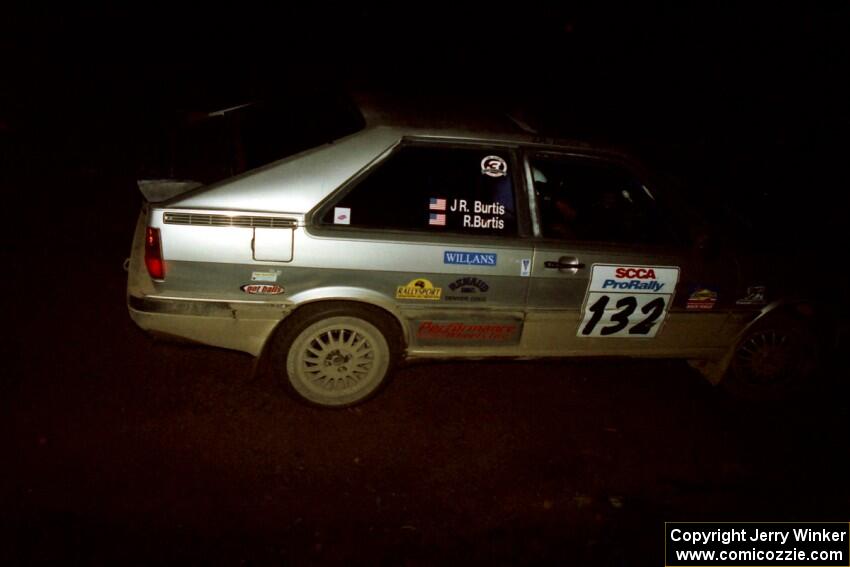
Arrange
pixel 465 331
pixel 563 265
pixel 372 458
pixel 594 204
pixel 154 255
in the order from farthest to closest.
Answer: pixel 594 204
pixel 465 331
pixel 563 265
pixel 372 458
pixel 154 255

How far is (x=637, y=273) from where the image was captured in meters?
3.62

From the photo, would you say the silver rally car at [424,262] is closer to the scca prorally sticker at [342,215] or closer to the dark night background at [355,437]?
the scca prorally sticker at [342,215]

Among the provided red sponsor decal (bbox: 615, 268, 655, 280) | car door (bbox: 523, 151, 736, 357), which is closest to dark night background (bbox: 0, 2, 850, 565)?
car door (bbox: 523, 151, 736, 357)

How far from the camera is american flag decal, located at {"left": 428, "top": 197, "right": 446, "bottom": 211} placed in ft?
11.0

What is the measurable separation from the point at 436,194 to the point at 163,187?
1.48 m

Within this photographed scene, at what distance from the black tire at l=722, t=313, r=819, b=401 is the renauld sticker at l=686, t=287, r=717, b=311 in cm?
46

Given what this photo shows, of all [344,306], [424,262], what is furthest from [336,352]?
[424,262]

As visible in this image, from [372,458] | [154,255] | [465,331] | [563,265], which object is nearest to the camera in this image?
[154,255]

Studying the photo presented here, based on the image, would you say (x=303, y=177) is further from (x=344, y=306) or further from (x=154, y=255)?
(x=154, y=255)

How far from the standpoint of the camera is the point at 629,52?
1266cm

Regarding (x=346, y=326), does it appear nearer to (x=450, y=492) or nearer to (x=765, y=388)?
(x=450, y=492)

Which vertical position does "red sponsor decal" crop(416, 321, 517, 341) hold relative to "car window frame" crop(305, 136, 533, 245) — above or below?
below

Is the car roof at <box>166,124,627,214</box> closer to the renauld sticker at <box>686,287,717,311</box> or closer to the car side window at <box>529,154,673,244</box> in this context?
the car side window at <box>529,154,673,244</box>

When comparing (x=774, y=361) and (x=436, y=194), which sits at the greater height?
(x=436, y=194)
